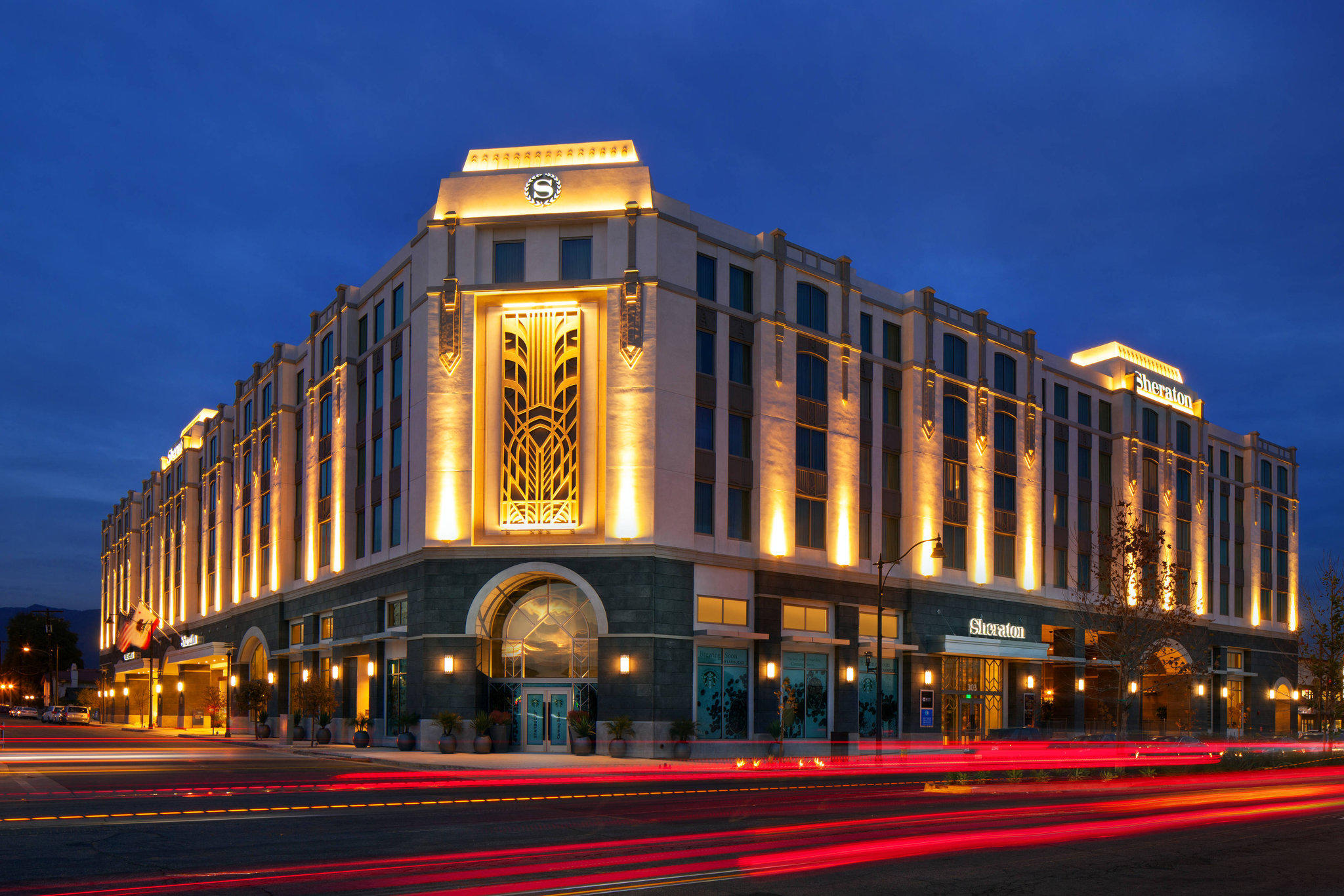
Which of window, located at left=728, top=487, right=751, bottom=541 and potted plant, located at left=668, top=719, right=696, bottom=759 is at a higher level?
window, located at left=728, top=487, right=751, bottom=541

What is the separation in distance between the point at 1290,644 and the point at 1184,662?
17.7 meters

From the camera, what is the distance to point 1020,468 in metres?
60.1

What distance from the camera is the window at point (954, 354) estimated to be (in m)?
56.6

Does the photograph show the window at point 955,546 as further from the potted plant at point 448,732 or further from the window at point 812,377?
the potted plant at point 448,732

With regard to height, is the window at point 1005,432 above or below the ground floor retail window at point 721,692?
above

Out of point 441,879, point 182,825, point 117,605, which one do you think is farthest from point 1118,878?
point 117,605

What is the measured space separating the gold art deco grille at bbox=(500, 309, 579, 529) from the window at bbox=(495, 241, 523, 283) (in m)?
1.46

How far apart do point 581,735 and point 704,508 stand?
33.1 ft

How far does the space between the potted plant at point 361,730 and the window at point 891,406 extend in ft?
87.9

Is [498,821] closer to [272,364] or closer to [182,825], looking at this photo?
[182,825]

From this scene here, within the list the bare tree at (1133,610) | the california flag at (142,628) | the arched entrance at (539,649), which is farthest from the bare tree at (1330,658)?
the california flag at (142,628)

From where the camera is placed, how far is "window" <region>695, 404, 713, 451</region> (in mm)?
45844

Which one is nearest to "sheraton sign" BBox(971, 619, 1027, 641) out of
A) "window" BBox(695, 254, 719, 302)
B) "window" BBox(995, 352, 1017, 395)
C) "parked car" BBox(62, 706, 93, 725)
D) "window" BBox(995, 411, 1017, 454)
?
"window" BBox(995, 411, 1017, 454)

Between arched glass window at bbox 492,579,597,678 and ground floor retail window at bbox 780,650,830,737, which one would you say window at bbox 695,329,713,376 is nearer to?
arched glass window at bbox 492,579,597,678
